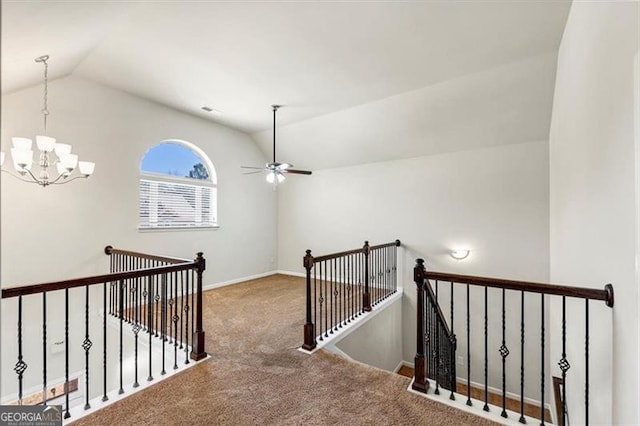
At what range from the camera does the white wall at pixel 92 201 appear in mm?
3686

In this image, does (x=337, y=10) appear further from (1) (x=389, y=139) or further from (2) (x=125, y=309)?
(2) (x=125, y=309)

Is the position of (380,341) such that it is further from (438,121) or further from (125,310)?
(125,310)

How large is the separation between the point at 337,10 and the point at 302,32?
45cm

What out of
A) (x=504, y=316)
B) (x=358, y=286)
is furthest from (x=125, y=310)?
(x=504, y=316)

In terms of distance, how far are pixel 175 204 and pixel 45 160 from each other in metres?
2.24

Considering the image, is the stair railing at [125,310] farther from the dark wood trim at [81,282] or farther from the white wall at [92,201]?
the white wall at [92,201]

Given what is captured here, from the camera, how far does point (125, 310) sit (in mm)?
4457

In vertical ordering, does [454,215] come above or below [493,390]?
above

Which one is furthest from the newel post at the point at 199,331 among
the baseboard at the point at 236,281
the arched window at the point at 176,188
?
the baseboard at the point at 236,281

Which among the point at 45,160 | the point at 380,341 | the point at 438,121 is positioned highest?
the point at 438,121

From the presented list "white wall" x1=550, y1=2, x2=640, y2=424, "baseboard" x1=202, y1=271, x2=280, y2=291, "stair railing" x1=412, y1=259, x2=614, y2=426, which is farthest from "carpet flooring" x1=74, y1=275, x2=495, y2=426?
"baseboard" x1=202, y1=271, x2=280, y2=291

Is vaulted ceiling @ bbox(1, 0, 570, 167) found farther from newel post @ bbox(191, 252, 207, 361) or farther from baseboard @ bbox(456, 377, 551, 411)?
baseboard @ bbox(456, 377, 551, 411)

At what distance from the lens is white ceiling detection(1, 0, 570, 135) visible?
9.14 ft

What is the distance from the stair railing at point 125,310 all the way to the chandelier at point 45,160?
1.01 m
